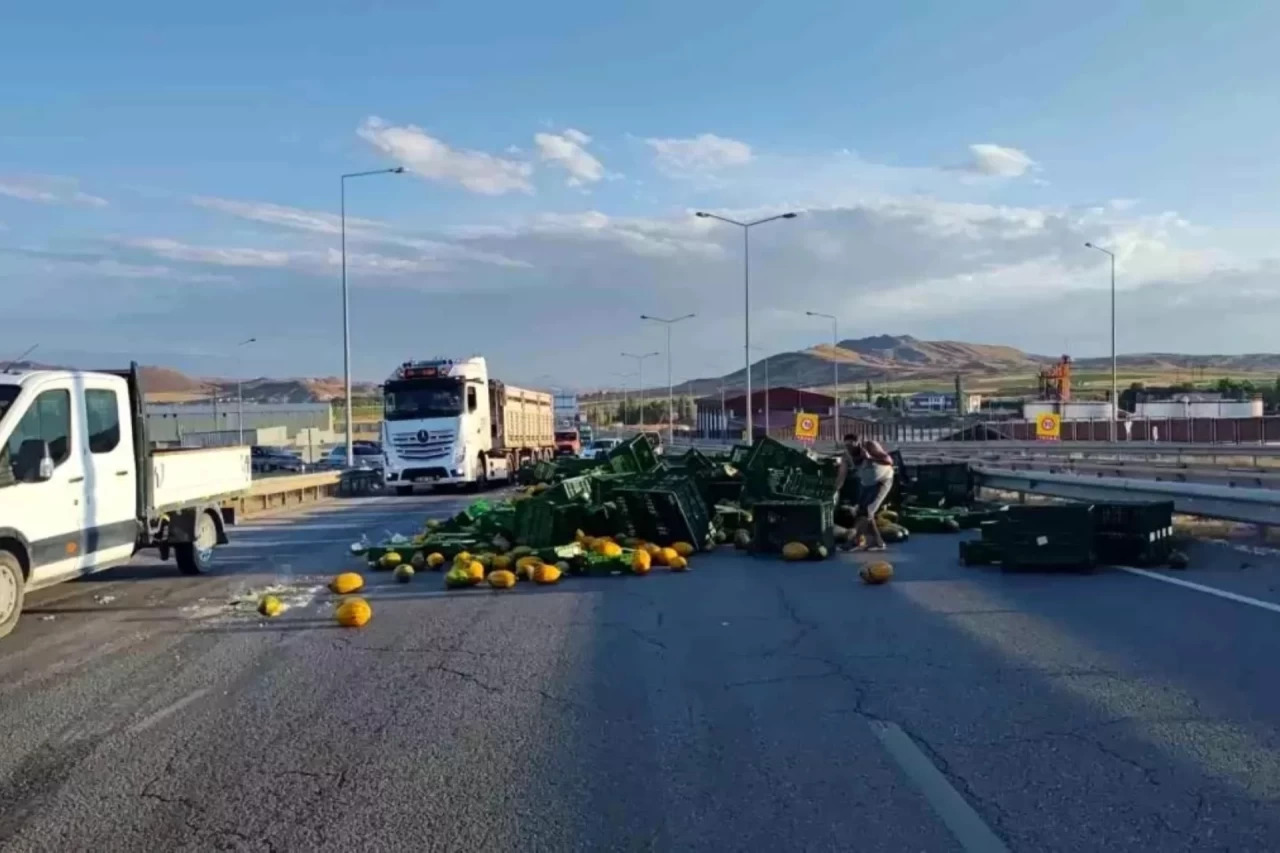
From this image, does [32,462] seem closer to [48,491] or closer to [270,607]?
[48,491]

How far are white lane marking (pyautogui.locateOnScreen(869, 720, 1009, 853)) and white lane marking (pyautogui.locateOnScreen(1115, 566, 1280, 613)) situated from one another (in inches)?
215

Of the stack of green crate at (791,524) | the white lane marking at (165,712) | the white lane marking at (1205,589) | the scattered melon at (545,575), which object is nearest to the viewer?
the white lane marking at (165,712)

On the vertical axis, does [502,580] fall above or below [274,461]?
above

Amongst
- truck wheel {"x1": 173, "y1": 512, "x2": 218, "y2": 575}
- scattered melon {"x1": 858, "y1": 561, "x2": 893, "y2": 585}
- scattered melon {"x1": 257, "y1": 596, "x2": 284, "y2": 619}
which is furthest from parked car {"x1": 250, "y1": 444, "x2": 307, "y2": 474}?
scattered melon {"x1": 858, "y1": 561, "x2": 893, "y2": 585}

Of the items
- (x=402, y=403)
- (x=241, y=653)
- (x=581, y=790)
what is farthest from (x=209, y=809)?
(x=402, y=403)

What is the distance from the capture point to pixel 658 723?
7.03 m

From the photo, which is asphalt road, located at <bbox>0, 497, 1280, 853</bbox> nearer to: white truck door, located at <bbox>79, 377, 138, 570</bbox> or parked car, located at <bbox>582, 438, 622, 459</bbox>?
white truck door, located at <bbox>79, 377, 138, 570</bbox>

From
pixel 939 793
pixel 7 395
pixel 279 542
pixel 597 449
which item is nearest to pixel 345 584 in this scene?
pixel 7 395

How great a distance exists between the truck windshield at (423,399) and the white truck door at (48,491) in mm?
23419

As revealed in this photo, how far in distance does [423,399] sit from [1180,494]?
2350cm

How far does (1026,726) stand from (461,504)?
77.8 feet

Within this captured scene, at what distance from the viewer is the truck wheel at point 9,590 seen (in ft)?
32.6

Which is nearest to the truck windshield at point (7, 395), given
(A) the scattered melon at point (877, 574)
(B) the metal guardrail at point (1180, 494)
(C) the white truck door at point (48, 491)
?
(C) the white truck door at point (48, 491)

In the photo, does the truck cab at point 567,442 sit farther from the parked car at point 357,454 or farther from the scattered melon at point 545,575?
the scattered melon at point 545,575
